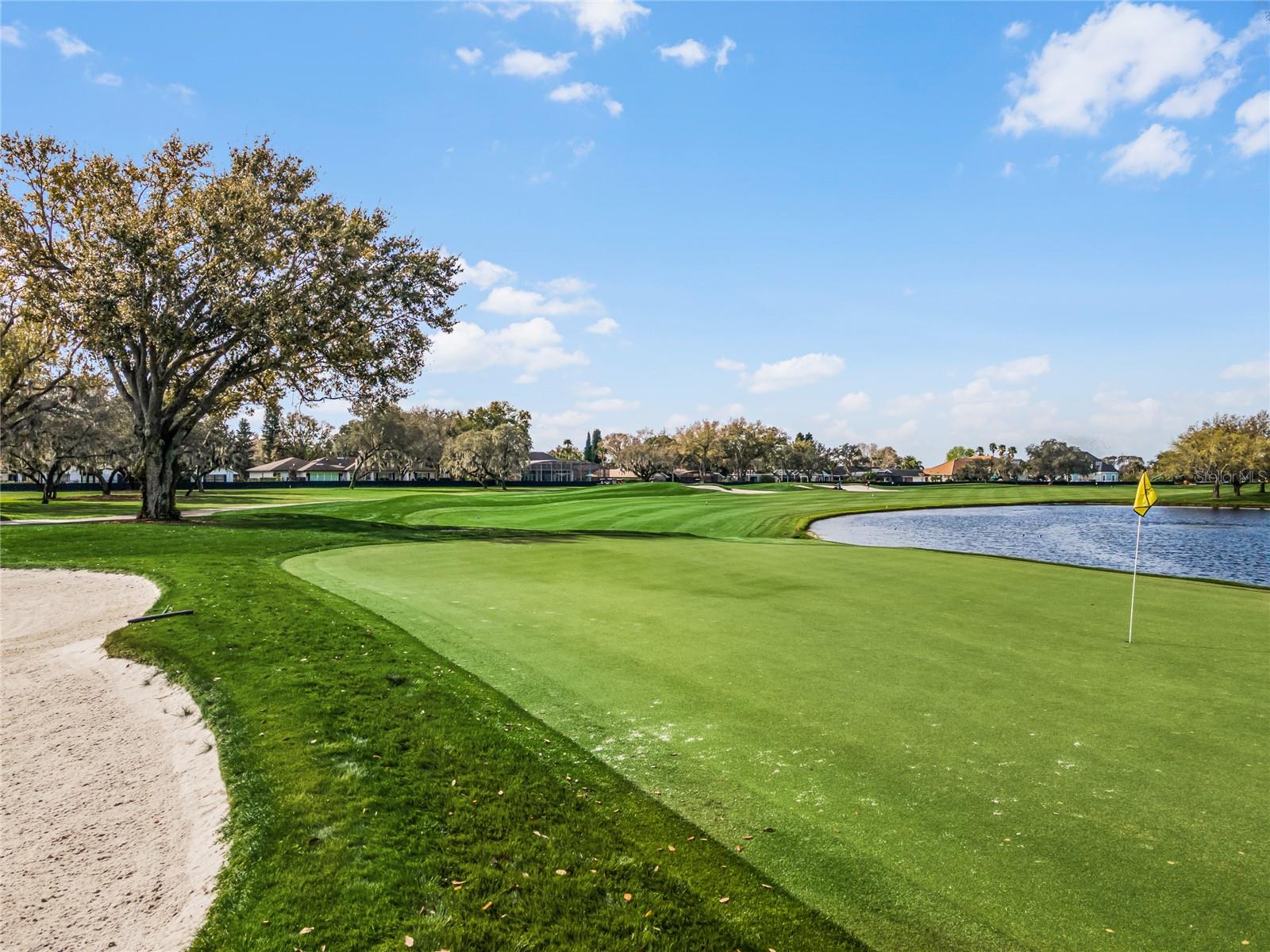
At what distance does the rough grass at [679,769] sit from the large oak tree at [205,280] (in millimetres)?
15777

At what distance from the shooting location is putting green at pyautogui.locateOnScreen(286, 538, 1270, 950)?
3809 millimetres

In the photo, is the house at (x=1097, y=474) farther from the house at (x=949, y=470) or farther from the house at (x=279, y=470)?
the house at (x=279, y=470)

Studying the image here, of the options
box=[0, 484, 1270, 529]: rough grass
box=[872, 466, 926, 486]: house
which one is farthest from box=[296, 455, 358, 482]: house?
box=[872, 466, 926, 486]: house

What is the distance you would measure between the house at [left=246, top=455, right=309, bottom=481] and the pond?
11810cm

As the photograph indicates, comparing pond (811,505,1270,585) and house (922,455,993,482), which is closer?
pond (811,505,1270,585)

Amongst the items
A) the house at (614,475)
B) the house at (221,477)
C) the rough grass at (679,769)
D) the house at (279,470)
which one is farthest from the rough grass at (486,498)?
the house at (614,475)

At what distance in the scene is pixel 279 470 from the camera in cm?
13825

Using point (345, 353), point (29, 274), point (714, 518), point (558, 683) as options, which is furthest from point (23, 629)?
point (714, 518)

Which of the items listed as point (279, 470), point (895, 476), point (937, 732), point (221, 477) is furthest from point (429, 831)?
point (895, 476)

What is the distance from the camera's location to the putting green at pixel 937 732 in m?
3.81

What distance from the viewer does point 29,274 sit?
24.5 meters

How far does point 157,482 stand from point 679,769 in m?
28.8

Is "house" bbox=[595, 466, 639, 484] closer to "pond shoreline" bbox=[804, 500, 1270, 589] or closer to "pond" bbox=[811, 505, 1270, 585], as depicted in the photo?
"pond shoreline" bbox=[804, 500, 1270, 589]

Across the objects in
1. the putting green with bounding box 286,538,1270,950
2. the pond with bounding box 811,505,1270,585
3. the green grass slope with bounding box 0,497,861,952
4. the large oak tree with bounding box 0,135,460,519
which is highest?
the large oak tree with bounding box 0,135,460,519
